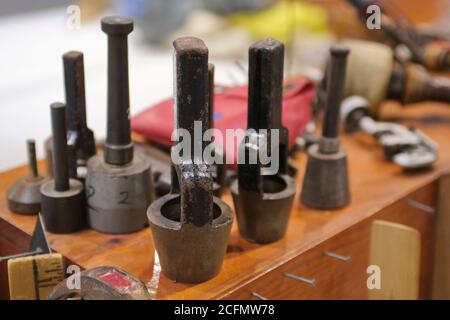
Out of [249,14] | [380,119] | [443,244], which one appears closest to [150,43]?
[249,14]

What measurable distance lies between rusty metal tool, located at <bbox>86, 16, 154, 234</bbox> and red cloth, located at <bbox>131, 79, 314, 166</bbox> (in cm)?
15

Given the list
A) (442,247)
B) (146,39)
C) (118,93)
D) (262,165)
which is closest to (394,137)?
(442,247)

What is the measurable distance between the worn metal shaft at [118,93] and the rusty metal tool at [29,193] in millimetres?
94

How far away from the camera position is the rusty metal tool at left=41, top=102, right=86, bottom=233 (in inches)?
29.0

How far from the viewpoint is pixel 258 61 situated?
2.24ft

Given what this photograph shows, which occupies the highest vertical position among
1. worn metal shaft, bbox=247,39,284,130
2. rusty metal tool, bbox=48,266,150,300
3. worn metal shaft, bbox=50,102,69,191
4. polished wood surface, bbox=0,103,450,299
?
worn metal shaft, bbox=247,39,284,130

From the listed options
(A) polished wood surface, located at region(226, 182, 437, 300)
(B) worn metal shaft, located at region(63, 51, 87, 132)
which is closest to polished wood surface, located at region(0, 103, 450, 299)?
(A) polished wood surface, located at region(226, 182, 437, 300)

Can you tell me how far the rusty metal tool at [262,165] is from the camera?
27.1 inches

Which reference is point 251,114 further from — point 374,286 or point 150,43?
point 150,43

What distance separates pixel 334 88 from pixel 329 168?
0.09m

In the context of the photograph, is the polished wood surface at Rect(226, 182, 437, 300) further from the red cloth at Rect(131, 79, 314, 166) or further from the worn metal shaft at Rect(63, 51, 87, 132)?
the worn metal shaft at Rect(63, 51, 87, 132)

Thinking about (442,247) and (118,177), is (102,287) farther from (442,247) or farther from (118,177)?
(442,247)

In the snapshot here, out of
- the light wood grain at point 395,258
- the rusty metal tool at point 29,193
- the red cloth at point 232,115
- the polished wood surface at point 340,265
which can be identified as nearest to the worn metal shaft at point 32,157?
the rusty metal tool at point 29,193

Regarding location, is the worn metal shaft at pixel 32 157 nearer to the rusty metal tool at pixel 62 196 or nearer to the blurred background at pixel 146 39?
the rusty metal tool at pixel 62 196
